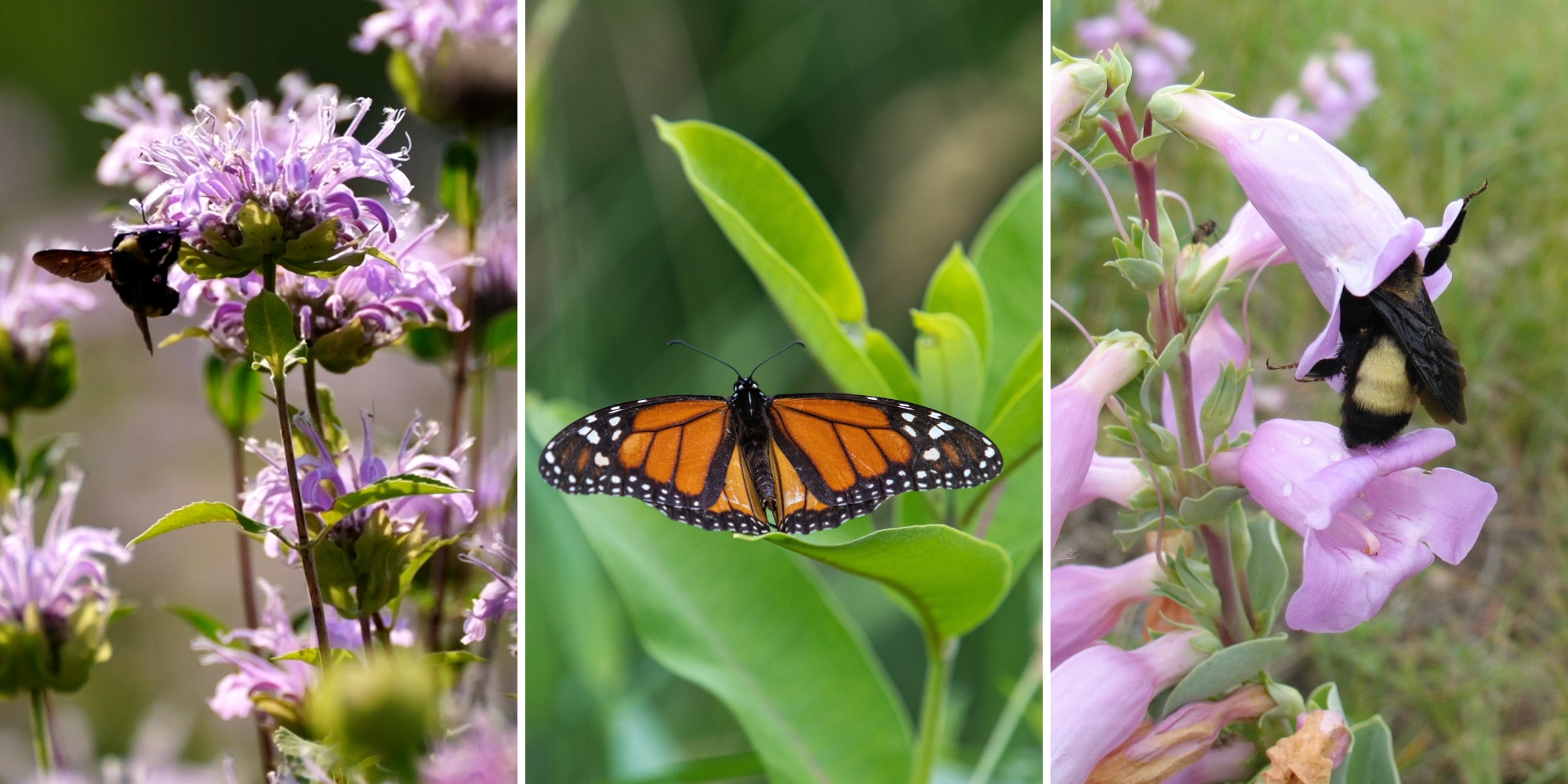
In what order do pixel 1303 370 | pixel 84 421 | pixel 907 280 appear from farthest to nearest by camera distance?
pixel 84 421 < pixel 907 280 < pixel 1303 370

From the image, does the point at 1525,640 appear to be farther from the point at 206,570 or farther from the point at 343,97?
the point at 206,570

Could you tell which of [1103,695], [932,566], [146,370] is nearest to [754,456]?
[932,566]

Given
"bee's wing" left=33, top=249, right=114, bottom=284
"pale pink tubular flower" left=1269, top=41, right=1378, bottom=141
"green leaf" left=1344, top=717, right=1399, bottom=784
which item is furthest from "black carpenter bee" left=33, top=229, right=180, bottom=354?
"pale pink tubular flower" left=1269, top=41, right=1378, bottom=141

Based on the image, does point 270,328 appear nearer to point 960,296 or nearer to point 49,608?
point 49,608

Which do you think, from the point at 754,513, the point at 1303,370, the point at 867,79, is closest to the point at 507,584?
the point at 754,513

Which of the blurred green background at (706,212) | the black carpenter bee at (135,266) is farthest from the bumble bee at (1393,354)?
the black carpenter bee at (135,266)

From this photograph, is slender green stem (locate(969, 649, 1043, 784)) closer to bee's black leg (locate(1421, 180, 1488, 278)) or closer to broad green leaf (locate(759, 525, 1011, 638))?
broad green leaf (locate(759, 525, 1011, 638))

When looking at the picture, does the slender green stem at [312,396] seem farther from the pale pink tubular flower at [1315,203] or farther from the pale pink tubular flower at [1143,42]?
the pale pink tubular flower at [1143,42]
